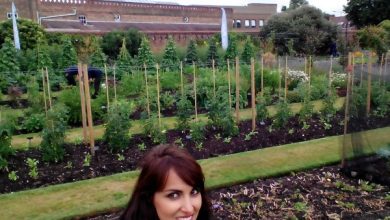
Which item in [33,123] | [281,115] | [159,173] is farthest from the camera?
[33,123]

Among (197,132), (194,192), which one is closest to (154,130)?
(197,132)

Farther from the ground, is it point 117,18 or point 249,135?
point 117,18

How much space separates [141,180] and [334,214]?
3228 mm

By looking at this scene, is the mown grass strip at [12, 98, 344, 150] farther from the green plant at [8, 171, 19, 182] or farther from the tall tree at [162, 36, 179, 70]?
the tall tree at [162, 36, 179, 70]

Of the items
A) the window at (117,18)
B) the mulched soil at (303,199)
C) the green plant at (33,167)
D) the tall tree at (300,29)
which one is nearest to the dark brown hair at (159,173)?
the mulched soil at (303,199)

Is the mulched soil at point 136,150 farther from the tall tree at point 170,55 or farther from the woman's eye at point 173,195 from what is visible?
the tall tree at point 170,55

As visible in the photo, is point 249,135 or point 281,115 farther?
point 281,115

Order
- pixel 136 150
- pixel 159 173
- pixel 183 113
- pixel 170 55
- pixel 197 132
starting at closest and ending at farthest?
pixel 159 173 → pixel 136 150 → pixel 197 132 → pixel 183 113 → pixel 170 55

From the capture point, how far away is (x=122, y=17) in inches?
1332

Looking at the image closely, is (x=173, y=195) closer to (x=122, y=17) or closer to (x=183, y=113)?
(x=183, y=113)

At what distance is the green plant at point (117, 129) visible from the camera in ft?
21.6

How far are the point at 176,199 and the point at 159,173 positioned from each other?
131 mm

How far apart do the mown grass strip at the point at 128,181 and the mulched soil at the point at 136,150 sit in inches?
11.0

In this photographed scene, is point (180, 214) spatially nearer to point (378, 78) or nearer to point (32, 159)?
point (32, 159)
